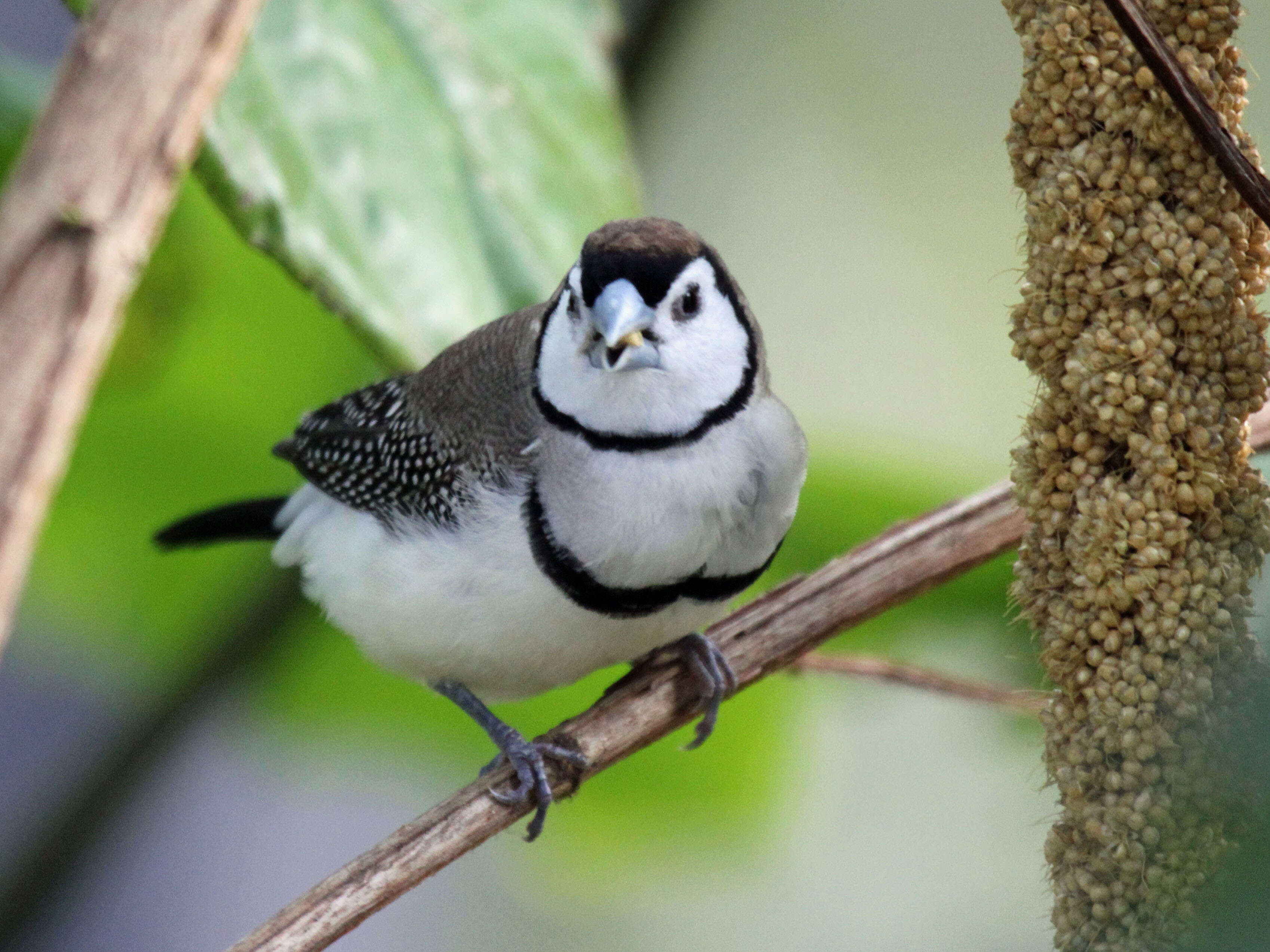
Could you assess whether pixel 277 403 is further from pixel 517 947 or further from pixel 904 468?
pixel 517 947

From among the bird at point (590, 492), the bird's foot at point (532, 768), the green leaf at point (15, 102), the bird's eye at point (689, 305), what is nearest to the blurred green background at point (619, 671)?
the green leaf at point (15, 102)

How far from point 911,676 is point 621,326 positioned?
56cm

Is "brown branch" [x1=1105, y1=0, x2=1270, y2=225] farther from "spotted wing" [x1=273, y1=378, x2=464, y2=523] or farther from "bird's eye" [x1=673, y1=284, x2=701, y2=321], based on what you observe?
"spotted wing" [x1=273, y1=378, x2=464, y2=523]

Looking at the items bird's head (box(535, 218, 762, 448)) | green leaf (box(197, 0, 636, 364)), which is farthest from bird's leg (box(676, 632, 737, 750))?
green leaf (box(197, 0, 636, 364))

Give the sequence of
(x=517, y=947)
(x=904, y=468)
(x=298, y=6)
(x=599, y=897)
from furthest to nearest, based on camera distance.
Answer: (x=517, y=947), (x=599, y=897), (x=904, y=468), (x=298, y=6)

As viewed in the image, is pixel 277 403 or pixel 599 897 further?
pixel 599 897

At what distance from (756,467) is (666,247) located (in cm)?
23

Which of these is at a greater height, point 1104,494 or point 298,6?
point 298,6

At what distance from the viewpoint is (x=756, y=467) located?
1.42 m

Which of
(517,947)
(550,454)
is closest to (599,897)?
(517,947)

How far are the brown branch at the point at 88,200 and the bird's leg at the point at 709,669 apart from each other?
0.65 m

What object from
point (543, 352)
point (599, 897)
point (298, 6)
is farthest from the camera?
point (599, 897)

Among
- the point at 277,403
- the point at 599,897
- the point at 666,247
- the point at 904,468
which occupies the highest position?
the point at 666,247

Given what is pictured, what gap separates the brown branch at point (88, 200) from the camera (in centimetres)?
128
